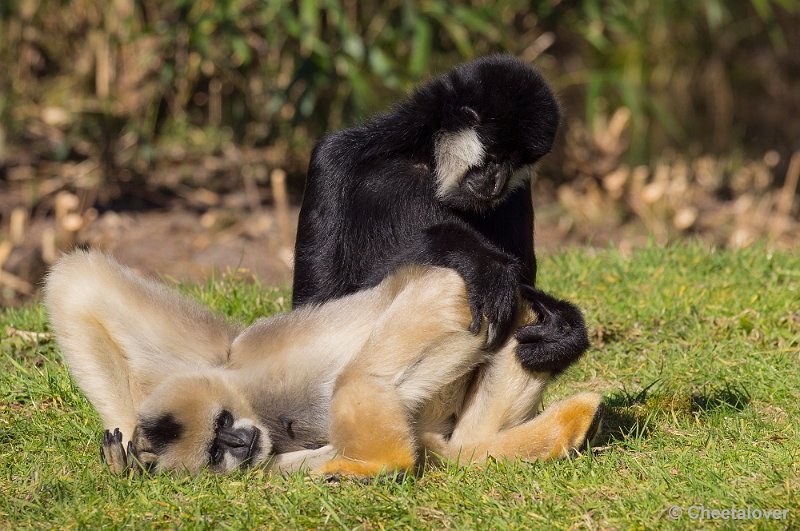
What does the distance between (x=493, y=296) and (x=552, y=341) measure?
1.04ft

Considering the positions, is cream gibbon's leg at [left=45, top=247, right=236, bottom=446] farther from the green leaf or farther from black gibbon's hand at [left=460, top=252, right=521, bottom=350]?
the green leaf

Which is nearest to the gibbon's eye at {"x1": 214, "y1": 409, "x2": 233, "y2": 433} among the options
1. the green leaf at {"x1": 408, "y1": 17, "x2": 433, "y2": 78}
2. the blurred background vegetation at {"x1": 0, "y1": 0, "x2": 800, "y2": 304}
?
the blurred background vegetation at {"x1": 0, "y1": 0, "x2": 800, "y2": 304}

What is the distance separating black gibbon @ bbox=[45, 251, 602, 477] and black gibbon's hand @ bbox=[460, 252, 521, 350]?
0.14 feet

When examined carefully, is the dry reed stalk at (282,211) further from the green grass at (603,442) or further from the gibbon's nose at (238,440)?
the gibbon's nose at (238,440)

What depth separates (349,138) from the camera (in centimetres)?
462

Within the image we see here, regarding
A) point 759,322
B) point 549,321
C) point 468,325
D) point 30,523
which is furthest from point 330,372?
point 759,322

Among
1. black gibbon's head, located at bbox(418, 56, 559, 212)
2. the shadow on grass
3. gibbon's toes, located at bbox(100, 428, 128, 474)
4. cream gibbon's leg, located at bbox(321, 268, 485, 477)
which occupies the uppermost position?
black gibbon's head, located at bbox(418, 56, 559, 212)

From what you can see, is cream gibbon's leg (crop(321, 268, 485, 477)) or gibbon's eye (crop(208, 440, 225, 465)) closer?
cream gibbon's leg (crop(321, 268, 485, 477))

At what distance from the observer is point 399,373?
379cm

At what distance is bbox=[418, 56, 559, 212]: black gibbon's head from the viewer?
4.38 meters

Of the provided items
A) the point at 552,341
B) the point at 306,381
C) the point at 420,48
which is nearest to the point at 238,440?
the point at 306,381

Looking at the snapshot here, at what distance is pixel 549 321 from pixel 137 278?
5.42 feet
